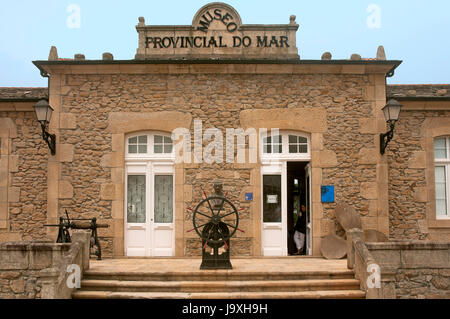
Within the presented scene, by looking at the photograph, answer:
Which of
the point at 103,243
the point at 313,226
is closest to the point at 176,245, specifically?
the point at 103,243

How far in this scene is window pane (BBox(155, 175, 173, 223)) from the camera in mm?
9703

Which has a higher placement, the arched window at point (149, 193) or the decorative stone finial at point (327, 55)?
the decorative stone finial at point (327, 55)

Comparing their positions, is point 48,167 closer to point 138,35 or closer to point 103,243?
point 103,243

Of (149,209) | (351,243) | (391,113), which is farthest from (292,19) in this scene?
(149,209)

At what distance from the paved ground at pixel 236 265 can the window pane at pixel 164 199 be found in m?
0.98

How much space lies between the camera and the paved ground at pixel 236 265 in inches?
299

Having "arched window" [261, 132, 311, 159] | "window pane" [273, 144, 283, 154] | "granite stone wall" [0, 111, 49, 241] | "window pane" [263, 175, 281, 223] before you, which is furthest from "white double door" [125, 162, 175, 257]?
"window pane" [273, 144, 283, 154]

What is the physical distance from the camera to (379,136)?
9562 millimetres

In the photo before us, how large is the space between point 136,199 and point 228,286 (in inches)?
142

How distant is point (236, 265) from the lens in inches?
320

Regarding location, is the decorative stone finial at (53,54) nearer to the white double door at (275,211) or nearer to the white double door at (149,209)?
the white double door at (149,209)

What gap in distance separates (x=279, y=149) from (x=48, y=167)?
5.27 meters

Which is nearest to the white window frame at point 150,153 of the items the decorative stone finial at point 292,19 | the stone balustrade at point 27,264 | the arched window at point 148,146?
A: the arched window at point 148,146

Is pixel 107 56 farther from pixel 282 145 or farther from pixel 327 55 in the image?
pixel 327 55
